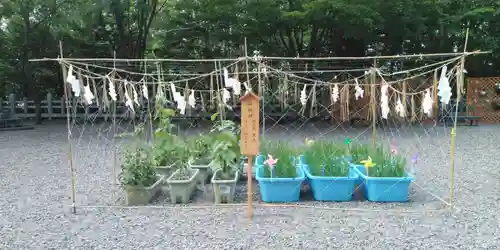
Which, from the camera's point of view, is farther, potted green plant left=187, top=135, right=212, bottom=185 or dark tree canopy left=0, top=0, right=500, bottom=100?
dark tree canopy left=0, top=0, right=500, bottom=100

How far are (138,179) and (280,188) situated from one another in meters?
1.39

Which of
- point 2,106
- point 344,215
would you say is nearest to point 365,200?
point 344,215

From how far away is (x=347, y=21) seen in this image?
9.19 m

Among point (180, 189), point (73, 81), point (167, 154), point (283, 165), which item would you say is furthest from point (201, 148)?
point (73, 81)

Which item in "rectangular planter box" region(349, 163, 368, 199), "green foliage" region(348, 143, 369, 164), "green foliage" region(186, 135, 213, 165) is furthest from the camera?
"green foliage" region(186, 135, 213, 165)

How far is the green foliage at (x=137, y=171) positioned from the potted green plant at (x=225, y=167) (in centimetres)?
63

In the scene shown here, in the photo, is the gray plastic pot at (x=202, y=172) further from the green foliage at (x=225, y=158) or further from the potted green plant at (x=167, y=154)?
the green foliage at (x=225, y=158)

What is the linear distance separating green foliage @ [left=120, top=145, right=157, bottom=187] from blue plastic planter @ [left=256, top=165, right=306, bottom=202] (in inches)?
43.7

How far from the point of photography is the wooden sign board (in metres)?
3.30

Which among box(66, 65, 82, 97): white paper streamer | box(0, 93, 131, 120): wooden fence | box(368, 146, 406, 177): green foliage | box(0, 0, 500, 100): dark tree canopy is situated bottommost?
box(368, 146, 406, 177): green foliage

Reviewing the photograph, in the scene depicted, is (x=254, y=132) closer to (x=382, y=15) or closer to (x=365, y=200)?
(x=365, y=200)

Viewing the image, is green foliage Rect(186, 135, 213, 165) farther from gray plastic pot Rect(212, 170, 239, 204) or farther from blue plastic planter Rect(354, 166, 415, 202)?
blue plastic planter Rect(354, 166, 415, 202)

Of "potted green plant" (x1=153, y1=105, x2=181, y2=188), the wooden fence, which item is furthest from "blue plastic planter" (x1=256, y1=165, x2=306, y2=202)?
the wooden fence

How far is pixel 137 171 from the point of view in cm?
393
